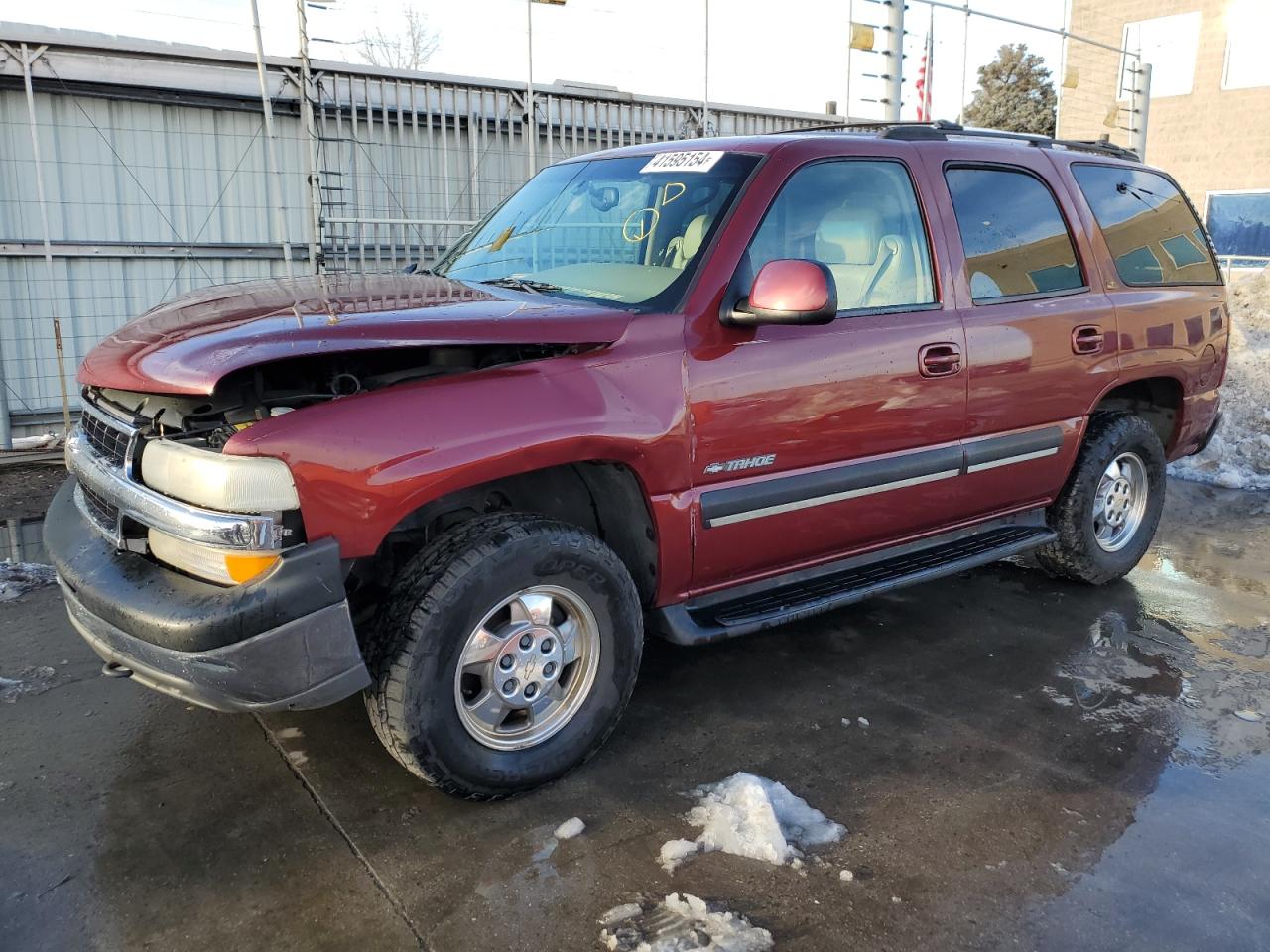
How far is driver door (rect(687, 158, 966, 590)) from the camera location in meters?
3.24

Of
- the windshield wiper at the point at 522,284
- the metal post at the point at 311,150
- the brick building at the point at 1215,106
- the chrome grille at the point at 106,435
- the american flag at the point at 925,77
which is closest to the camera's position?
the chrome grille at the point at 106,435

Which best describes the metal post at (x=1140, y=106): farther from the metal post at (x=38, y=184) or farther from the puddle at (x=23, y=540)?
the puddle at (x=23, y=540)

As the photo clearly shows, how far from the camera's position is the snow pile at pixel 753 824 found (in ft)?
8.96

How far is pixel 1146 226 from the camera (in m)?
4.89

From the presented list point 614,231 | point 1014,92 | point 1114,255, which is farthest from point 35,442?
point 1014,92

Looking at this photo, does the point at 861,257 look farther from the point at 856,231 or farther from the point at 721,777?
the point at 721,777

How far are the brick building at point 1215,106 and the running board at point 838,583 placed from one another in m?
19.6

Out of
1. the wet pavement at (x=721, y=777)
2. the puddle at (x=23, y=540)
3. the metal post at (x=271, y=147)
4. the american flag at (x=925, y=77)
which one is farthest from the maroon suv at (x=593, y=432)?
the american flag at (x=925, y=77)

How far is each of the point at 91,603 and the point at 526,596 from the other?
3.96ft

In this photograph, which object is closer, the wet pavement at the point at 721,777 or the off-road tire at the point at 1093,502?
the wet pavement at the point at 721,777

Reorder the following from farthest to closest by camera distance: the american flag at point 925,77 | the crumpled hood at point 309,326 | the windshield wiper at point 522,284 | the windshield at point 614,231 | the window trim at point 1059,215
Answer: the american flag at point 925,77, the window trim at point 1059,215, the windshield wiper at point 522,284, the windshield at point 614,231, the crumpled hood at point 309,326

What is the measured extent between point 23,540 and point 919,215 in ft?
16.1

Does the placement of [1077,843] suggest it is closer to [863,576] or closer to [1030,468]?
[863,576]

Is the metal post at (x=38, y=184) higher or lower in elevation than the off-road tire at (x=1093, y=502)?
higher
